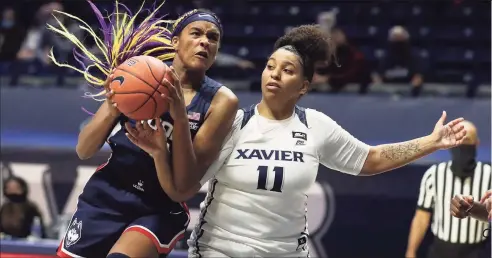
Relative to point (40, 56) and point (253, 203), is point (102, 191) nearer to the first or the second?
point (253, 203)

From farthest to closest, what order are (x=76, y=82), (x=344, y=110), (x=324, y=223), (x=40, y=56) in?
(x=40, y=56)
(x=76, y=82)
(x=344, y=110)
(x=324, y=223)

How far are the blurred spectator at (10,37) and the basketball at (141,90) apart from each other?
221 inches

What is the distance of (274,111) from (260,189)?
349 mm

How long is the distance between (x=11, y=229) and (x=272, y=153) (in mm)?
3593

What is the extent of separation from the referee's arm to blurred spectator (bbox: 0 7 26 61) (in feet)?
15.8

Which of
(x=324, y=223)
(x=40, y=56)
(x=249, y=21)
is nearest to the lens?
(x=324, y=223)

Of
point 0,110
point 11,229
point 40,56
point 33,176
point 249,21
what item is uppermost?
point 249,21

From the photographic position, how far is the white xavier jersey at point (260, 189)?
3.08m

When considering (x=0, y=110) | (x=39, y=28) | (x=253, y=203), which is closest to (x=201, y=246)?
(x=253, y=203)

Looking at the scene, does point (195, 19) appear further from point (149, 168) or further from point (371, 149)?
point (371, 149)

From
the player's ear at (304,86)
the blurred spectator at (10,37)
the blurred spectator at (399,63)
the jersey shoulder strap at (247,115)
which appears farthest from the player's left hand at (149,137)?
the blurred spectator at (10,37)

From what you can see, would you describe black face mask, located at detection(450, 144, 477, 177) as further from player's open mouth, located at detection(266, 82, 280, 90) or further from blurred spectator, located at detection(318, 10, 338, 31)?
blurred spectator, located at detection(318, 10, 338, 31)

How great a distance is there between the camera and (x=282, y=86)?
3.14 metres

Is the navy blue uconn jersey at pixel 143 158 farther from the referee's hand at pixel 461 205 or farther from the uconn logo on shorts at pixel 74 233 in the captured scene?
the referee's hand at pixel 461 205
